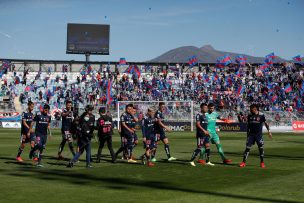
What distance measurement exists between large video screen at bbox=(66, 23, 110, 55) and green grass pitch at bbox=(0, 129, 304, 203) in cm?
6448

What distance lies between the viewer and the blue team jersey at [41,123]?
19.5m

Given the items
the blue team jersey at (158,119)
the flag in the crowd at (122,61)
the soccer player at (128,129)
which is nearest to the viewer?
the blue team jersey at (158,119)

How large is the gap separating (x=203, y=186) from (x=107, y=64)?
228 ft

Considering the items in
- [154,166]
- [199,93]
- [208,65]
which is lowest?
[154,166]

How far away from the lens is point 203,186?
1377cm

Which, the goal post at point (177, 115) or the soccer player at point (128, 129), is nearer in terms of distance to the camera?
Result: the soccer player at point (128, 129)

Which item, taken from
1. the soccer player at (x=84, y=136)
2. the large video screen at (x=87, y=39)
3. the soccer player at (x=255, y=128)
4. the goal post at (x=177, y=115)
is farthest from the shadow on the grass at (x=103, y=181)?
the large video screen at (x=87, y=39)

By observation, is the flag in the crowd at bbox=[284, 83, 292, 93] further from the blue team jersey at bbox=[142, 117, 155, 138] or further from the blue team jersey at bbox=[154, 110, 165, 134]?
the blue team jersey at bbox=[142, 117, 155, 138]

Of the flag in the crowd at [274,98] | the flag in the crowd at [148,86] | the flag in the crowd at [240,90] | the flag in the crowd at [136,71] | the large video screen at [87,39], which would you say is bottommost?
the flag in the crowd at [274,98]

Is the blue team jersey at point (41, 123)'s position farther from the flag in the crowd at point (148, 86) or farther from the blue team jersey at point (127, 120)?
the flag in the crowd at point (148, 86)

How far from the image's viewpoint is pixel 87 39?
275 feet

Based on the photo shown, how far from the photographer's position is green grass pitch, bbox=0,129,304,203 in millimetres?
11883

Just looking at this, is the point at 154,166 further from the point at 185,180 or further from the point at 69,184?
the point at 69,184

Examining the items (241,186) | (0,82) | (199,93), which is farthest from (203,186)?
(0,82)
